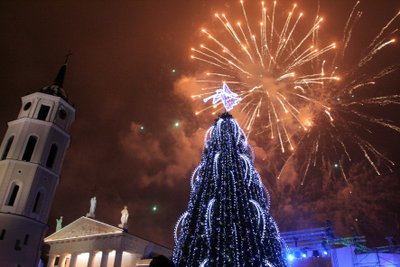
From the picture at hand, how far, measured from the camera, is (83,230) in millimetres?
41469

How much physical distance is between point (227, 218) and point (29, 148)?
27.1 meters

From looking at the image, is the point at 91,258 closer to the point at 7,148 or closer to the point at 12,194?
the point at 12,194

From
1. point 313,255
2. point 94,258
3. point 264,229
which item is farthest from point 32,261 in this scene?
point 264,229

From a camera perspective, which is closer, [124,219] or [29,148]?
[29,148]

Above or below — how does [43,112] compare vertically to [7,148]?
above

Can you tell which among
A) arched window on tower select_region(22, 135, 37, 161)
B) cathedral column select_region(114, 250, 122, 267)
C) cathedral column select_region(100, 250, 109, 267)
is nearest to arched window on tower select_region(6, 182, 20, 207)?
arched window on tower select_region(22, 135, 37, 161)

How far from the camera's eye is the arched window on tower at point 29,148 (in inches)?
1356

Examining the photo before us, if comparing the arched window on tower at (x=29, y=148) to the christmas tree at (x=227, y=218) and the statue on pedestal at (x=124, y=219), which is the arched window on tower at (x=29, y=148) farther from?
the christmas tree at (x=227, y=218)

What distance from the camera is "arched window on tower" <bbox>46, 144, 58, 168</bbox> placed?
35.8 meters

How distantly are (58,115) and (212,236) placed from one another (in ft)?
94.8

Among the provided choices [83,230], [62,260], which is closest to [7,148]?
[83,230]

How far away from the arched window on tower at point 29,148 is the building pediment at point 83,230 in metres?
10.5

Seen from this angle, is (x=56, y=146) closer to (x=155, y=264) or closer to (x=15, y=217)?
(x=15, y=217)

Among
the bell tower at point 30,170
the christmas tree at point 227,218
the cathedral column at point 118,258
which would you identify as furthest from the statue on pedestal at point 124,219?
the christmas tree at point 227,218
